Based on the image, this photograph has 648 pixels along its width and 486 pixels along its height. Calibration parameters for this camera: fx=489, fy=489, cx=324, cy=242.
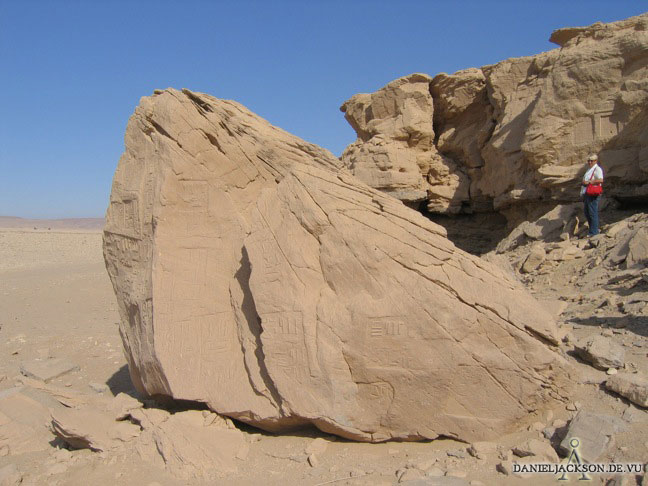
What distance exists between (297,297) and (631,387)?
8.11ft

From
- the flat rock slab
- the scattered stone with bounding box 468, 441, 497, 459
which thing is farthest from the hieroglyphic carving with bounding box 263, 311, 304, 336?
the flat rock slab

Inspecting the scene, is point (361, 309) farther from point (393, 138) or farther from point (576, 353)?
point (393, 138)

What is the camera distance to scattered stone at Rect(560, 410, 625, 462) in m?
3.06

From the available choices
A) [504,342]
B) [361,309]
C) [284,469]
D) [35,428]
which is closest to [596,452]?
[504,342]

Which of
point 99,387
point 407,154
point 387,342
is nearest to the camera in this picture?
point 387,342

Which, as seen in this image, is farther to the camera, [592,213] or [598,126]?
[598,126]

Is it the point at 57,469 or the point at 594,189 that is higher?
the point at 594,189

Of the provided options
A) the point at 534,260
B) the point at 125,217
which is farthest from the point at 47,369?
the point at 534,260

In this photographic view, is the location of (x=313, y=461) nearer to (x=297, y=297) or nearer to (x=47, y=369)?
(x=297, y=297)

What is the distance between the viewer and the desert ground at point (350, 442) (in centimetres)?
323

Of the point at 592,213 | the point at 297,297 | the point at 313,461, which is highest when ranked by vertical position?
the point at 592,213

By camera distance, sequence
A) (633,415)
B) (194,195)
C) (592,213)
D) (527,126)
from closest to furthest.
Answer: (633,415) → (194,195) → (592,213) → (527,126)

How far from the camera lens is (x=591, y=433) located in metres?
3.15

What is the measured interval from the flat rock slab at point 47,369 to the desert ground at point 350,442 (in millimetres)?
15
